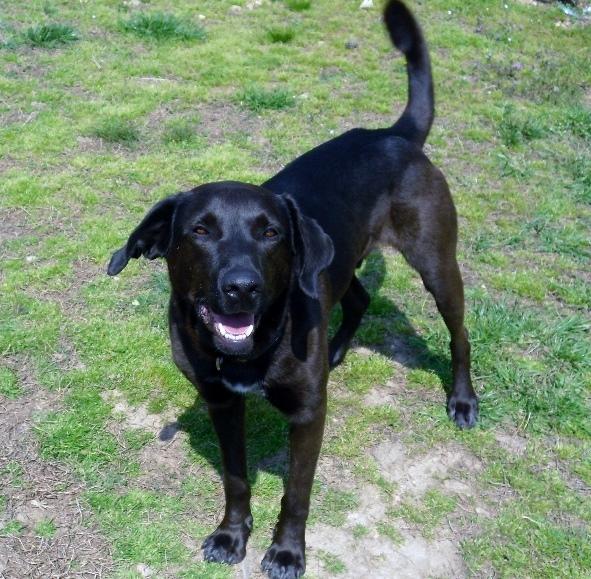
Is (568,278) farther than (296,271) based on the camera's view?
Yes

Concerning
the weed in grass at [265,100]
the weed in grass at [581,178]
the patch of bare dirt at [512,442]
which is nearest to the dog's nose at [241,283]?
the patch of bare dirt at [512,442]

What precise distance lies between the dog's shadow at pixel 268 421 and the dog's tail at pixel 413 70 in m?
1.18

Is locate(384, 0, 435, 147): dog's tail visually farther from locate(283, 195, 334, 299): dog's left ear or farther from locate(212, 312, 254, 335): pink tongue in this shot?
locate(212, 312, 254, 335): pink tongue

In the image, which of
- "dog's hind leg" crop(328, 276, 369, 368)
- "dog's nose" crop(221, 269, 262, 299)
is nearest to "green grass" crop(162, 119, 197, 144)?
"dog's hind leg" crop(328, 276, 369, 368)

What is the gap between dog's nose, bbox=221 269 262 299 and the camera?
2.56 m

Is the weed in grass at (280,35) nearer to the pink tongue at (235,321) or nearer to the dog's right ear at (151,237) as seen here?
the dog's right ear at (151,237)

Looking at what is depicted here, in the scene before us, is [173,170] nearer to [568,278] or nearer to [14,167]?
[14,167]

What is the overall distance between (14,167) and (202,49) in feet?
8.98

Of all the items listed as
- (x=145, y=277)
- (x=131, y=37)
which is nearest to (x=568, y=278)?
(x=145, y=277)

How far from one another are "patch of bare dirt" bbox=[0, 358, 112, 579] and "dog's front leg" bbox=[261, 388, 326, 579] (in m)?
0.70

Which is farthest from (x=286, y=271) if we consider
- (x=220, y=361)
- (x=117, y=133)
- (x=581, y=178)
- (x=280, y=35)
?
(x=280, y=35)

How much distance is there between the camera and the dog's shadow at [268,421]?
377 cm

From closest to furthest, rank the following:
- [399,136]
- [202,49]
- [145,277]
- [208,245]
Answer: [208,245] → [399,136] → [145,277] → [202,49]

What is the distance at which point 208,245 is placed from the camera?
2.76 meters
